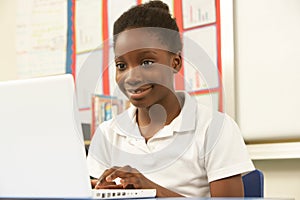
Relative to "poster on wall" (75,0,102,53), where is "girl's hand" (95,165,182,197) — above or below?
below

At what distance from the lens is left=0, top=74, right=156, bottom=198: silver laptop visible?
0.60 m

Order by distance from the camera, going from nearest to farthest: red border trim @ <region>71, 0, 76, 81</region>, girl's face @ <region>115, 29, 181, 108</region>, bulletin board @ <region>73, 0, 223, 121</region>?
girl's face @ <region>115, 29, 181, 108</region> < bulletin board @ <region>73, 0, 223, 121</region> < red border trim @ <region>71, 0, 76, 81</region>

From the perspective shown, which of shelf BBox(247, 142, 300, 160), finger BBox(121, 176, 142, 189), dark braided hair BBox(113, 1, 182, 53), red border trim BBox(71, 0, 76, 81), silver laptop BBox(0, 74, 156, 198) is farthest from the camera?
red border trim BBox(71, 0, 76, 81)

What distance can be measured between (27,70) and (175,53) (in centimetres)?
119

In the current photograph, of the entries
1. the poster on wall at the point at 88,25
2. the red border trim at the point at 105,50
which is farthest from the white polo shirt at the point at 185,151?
the poster on wall at the point at 88,25

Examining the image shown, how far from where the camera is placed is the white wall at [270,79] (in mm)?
1634

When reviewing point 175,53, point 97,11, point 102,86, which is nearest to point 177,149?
point 175,53

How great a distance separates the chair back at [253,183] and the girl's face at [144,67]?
0.28 meters

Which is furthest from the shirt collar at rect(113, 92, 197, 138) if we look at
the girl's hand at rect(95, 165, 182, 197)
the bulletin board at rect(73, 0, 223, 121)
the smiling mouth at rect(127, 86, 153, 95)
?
the bulletin board at rect(73, 0, 223, 121)

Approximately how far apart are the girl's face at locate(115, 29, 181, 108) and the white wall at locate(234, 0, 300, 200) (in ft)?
1.82

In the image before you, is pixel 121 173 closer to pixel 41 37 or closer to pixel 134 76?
pixel 134 76

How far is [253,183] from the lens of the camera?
1.18m

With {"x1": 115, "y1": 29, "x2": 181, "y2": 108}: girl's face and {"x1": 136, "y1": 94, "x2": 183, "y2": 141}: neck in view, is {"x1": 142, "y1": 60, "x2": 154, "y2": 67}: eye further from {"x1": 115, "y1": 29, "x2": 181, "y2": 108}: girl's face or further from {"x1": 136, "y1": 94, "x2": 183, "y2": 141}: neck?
{"x1": 136, "y1": 94, "x2": 183, "y2": 141}: neck

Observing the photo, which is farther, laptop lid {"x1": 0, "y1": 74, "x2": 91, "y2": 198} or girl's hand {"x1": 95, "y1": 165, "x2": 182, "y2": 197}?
girl's hand {"x1": 95, "y1": 165, "x2": 182, "y2": 197}
